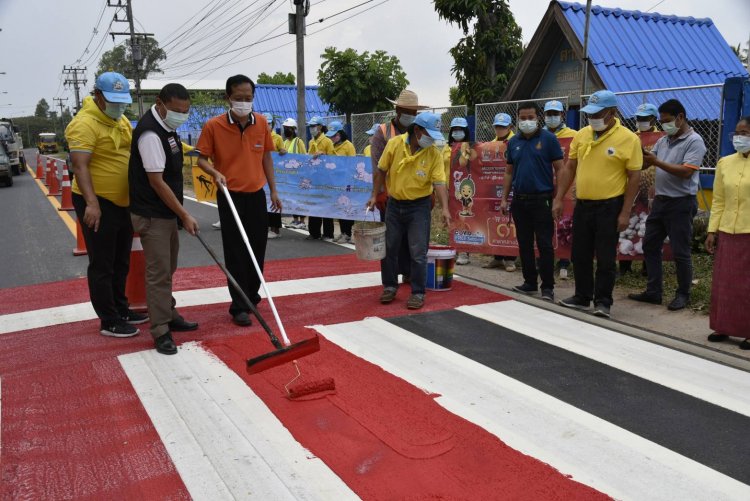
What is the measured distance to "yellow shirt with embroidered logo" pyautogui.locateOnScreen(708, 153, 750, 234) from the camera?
5109mm

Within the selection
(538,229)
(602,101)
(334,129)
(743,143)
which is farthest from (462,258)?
(743,143)

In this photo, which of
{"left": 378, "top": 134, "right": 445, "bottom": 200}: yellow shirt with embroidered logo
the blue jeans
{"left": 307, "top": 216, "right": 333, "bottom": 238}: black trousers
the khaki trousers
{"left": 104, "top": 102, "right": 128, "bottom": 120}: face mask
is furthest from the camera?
{"left": 307, "top": 216, "right": 333, "bottom": 238}: black trousers

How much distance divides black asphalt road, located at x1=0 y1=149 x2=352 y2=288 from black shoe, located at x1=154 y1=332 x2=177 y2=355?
3485mm

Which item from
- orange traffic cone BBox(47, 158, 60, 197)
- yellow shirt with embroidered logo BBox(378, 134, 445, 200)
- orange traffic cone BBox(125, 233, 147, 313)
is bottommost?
orange traffic cone BBox(125, 233, 147, 313)

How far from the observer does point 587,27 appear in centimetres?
1246

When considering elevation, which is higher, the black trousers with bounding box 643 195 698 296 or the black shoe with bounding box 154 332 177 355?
the black trousers with bounding box 643 195 698 296

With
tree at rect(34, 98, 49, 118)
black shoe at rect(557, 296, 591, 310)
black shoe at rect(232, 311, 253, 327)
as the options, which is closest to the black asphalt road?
black shoe at rect(232, 311, 253, 327)

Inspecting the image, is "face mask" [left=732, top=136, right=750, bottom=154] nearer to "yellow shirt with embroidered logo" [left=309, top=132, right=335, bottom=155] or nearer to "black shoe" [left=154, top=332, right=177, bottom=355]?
"black shoe" [left=154, top=332, right=177, bottom=355]

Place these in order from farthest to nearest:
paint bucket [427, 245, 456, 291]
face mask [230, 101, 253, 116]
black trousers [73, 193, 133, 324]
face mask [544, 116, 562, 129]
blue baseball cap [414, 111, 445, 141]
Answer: face mask [544, 116, 562, 129], paint bucket [427, 245, 456, 291], blue baseball cap [414, 111, 445, 141], face mask [230, 101, 253, 116], black trousers [73, 193, 133, 324]

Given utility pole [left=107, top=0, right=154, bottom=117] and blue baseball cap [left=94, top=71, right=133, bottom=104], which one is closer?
blue baseball cap [left=94, top=71, right=133, bottom=104]

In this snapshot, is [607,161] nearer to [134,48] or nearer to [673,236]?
[673,236]

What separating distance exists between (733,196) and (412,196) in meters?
2.78

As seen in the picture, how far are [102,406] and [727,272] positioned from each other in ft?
16.1

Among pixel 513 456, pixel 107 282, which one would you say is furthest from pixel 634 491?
pixel 107 282
